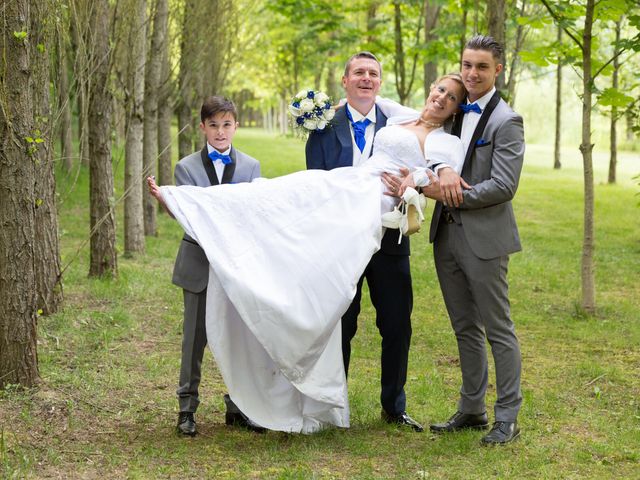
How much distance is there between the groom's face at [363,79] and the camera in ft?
16.7

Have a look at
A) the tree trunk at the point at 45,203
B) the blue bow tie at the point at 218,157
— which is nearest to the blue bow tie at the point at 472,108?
the blue bow tie at the point at 218,157

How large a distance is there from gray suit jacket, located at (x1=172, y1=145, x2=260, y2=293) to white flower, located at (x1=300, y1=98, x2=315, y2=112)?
0.46 m

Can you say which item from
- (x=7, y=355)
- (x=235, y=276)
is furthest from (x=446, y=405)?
(x=7, y=355)

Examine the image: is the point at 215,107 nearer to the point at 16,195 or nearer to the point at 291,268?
the point at 291,268

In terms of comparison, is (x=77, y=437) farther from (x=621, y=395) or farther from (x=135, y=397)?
(x=621, y=395)

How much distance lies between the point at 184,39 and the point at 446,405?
31.4 feet

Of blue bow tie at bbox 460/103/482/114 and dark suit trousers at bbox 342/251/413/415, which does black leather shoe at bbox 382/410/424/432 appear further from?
blue bow tie at bbox 460/103/482/114

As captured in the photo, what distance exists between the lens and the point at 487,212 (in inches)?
190

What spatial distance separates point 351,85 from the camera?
514 cm

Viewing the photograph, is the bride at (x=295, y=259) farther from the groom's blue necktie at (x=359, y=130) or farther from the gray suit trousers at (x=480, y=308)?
the gray suit trousers at (x=480, y=308)

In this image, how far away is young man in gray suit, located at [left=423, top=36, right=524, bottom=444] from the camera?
4.69 meters

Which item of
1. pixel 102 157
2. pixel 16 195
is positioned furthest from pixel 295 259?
pixel 102 157

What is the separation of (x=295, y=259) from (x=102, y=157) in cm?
514

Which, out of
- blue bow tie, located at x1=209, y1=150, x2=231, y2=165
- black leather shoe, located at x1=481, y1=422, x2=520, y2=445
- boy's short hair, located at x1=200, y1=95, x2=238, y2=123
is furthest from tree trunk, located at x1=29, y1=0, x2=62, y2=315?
black leather shoe, located at x1=481, y1=422, x2=520, y2=445
